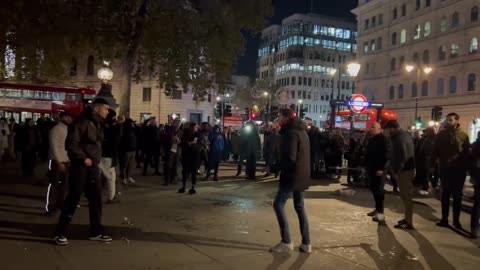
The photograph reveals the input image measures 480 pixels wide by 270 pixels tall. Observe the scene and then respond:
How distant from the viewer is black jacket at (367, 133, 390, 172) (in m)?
8.80

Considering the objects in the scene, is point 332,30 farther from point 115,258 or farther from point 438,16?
point 115,258

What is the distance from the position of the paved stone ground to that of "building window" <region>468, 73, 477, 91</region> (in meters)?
44.4

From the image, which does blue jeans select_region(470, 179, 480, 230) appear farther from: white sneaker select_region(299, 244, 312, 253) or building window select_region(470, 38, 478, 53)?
building window select_region(470, 38, 478, 53)

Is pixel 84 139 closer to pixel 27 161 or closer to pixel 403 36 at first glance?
pixel 27 161

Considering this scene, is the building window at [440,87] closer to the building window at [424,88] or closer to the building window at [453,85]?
the building window at [453,85]

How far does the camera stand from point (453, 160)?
28.1 feet

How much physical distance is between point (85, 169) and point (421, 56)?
59.1 meters

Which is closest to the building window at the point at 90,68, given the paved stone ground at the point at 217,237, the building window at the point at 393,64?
the building window at the point at 393,64

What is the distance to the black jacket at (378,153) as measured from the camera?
880cm

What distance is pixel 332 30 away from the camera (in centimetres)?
11831

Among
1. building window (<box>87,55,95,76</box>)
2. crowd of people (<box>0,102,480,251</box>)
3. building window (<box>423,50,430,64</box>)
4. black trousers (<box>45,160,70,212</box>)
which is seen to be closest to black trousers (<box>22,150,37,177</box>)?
crowd of people (<box>0,102,480,251</box>)

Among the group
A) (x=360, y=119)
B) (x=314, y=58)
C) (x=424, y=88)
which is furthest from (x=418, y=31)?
(x=314, y=58)

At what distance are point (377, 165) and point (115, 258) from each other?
5.09m

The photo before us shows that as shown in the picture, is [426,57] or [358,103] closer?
[358,103]
